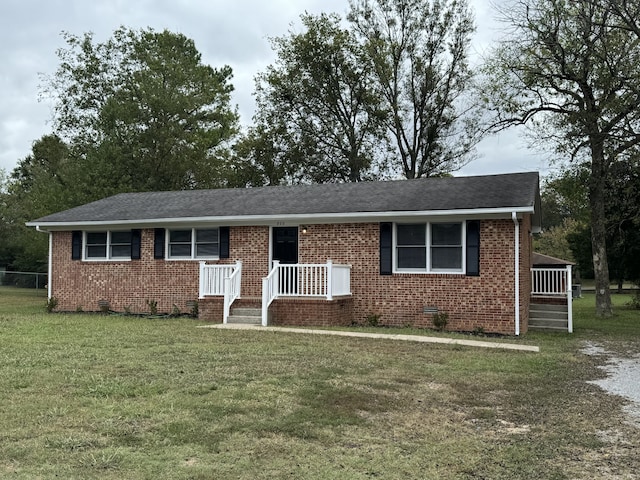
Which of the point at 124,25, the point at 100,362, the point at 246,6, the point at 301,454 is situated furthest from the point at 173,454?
the point at 124,25

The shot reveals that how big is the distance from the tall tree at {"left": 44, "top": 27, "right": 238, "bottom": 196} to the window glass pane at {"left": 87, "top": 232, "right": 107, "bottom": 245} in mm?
10745

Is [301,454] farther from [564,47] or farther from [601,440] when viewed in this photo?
[564,47]

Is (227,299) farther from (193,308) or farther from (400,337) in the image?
(400,337)

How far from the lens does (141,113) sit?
29.8 m

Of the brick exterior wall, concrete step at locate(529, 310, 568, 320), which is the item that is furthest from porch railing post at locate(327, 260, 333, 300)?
concrete step at locate(529, 310, 568, 320)

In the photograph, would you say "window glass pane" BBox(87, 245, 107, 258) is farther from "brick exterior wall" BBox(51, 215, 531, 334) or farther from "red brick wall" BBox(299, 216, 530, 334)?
"red brick wall" BBox(299, 216, 530, 334)

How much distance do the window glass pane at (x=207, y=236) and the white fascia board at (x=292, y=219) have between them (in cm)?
31

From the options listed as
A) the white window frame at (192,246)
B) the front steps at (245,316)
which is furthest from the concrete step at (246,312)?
the white window frame at (192,246)

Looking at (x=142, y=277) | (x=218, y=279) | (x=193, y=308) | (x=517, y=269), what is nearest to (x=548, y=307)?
(x=517, y=269)

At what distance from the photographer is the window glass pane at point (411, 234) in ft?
47.9

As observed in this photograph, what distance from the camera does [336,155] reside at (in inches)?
1389

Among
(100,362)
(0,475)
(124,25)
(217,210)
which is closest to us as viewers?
(0,475)

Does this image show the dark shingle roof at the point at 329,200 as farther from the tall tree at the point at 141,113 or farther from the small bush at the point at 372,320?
the tall tree at the point at 141,113

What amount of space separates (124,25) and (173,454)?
3361 cm
